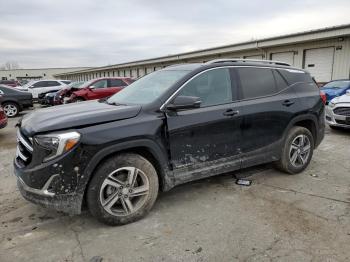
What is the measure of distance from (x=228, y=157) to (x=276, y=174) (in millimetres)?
1332

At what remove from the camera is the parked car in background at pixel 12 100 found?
45.0 ft

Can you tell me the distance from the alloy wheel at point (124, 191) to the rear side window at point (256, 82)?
189 centimetres

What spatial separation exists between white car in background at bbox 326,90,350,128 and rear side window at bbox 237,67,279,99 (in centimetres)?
406

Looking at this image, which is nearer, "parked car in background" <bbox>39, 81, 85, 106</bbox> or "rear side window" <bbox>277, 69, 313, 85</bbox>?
"rear side window" <bbox>277, 69, 313, 85</bbox>

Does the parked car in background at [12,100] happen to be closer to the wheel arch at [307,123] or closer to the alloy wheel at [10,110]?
the alloy wheel at [10,110]

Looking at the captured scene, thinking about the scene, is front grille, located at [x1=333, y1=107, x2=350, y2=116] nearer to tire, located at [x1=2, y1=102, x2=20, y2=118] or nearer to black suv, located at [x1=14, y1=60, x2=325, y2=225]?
black suv, located at [x1=14, y1=60, x2=325, y2=225]

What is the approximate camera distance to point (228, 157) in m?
4.12

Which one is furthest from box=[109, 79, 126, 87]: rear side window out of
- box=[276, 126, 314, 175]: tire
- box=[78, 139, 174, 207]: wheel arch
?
box=[78, 139, 174, 207]: wheel arch

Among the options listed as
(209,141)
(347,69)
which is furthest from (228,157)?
(347,69)

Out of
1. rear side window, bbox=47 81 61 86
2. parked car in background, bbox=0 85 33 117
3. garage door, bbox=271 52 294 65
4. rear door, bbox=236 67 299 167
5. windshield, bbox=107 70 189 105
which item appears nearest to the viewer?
windshield, bbox=107 70 189 105

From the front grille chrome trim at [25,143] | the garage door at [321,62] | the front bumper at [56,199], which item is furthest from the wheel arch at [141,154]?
the garage door at [321,62]

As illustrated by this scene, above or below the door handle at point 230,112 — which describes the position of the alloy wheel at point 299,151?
below

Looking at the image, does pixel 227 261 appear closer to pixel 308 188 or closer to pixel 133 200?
pixel 133 200

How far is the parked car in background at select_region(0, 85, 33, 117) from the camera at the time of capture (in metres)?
13.7
